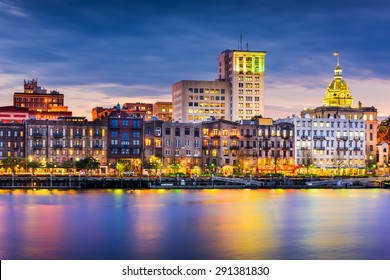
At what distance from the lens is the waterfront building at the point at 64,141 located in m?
165

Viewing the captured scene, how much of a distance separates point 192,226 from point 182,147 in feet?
289

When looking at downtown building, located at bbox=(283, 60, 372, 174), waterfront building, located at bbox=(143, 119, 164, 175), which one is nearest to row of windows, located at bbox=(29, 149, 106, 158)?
waterfront building, located at bbox=(143, 119, 164, 175)

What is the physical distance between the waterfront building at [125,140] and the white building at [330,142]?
38.8 metres

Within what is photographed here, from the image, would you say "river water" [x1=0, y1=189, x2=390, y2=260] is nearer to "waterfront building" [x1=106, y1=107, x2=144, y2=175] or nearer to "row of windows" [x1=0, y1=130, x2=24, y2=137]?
"row of windows" [x1=0, y1=130, x2=24, y2=137]

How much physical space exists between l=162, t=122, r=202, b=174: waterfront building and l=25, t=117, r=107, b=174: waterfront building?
13858 millimetres

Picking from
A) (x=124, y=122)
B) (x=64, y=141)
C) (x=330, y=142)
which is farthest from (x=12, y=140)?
(x=330, y=142)

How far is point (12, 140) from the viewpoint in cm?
16500

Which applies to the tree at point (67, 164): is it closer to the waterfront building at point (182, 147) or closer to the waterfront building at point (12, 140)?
the waterfront building at point (12, 140)

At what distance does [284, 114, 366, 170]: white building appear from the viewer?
185 m

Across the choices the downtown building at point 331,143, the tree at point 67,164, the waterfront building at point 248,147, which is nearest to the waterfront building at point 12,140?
the tree at point 67,164

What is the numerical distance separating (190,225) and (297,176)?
8427 cm

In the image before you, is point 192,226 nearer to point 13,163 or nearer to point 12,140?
point 13,163
